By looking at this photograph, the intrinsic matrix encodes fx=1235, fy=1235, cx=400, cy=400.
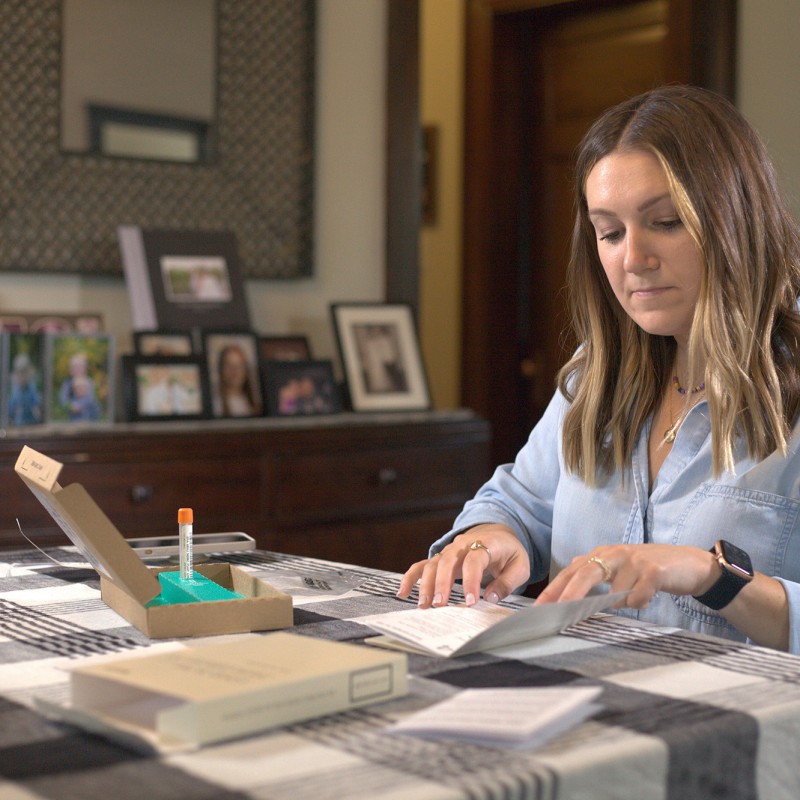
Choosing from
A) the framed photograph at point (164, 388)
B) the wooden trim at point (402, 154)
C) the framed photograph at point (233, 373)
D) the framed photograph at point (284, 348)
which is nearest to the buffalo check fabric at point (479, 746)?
the framed photograph at point (164, 388)

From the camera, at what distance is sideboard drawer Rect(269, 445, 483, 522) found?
3146mm

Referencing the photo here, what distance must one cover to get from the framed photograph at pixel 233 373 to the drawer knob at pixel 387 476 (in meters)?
0.37

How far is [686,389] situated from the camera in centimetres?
176

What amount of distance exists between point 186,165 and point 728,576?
7.88 ft

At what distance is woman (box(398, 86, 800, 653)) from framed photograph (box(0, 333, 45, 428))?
1544 millimetres

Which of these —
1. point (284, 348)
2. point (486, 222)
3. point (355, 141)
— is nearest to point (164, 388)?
point (284, 348)

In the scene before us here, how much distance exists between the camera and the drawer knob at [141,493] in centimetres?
290

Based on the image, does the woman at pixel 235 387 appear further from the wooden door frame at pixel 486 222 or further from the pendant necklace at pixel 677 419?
the wooden door frame at pixel 486 222

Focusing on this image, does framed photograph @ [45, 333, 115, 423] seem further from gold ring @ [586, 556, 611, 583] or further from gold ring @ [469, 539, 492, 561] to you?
gold ring @ [586, 556, 611, 583]

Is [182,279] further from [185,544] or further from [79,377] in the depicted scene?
[185,544]

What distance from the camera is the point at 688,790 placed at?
90 cm

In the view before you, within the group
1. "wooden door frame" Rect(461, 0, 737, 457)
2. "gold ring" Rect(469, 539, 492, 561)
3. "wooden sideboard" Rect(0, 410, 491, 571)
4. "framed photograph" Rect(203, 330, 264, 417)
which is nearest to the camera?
"gold ring" Rect(469, 539, 492, 561)

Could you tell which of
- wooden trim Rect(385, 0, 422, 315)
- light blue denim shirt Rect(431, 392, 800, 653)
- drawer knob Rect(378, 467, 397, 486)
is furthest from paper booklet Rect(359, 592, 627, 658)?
wooden trim Rect(385, 0, 422, 315)

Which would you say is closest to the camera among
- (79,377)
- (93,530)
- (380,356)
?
(93,530)
